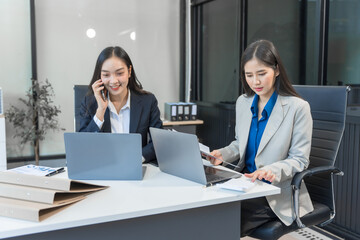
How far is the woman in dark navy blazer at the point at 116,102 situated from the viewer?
1.95 meters

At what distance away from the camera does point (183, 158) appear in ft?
4.63

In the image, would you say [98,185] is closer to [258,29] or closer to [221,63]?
[258,29]

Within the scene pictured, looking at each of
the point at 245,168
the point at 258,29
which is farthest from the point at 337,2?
the point at 245,168

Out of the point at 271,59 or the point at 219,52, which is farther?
the point at 219,52

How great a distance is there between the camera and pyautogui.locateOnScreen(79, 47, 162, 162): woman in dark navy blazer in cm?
195

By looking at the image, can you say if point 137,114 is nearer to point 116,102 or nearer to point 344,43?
point 116,102

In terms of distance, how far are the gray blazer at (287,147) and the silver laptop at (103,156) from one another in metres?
0.58

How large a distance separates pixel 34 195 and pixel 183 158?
559 millimetres

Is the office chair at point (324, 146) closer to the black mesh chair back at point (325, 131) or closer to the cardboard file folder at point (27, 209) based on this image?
the black mesh chair back at point (325, 131)

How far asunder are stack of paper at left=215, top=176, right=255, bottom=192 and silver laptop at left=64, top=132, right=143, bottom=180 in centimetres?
35

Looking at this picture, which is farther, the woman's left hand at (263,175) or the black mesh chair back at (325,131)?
the black mesh chair back at (325,131)

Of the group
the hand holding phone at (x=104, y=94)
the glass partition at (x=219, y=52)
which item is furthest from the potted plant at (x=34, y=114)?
the hand holding phone at (x=104, y=94)

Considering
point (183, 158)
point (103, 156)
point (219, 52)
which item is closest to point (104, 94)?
point (103, 156)

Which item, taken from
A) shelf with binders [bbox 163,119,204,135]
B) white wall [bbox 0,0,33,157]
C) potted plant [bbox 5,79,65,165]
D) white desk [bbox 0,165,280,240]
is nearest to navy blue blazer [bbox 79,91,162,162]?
white desk [bbox 0,165,280,240]
